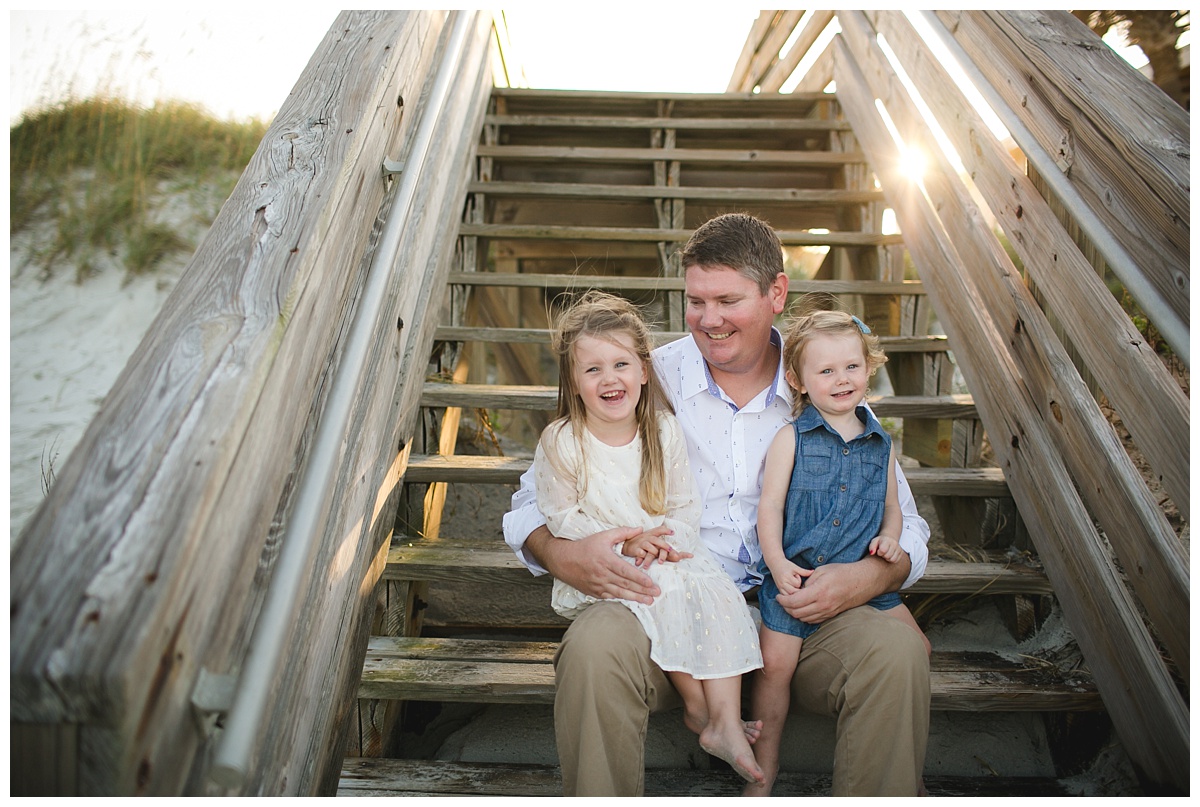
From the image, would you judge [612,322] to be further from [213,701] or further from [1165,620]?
[1165,620]

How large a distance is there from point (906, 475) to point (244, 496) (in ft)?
5.30

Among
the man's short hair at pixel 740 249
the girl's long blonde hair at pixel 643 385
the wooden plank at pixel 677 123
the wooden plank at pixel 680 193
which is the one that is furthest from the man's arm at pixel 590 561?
the wooden plank at pixel 677 123

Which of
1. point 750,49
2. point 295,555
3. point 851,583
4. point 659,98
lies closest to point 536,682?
point 851,583

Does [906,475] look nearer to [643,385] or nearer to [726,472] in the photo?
[726,472]

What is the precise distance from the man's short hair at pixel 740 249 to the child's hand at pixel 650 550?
61 cm

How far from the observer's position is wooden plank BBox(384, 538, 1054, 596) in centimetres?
189

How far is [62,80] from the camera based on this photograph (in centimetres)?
450

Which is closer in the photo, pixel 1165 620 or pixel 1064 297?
pixel 1165 620

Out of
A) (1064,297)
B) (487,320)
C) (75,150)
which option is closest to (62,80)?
(75,150)

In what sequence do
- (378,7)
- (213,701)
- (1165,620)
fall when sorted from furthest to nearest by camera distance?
1. (378,7)
2. (1165,620)
3. (213,701)

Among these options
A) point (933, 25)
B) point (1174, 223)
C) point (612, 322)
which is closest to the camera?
point (1174, 223)

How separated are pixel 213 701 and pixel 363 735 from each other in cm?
84

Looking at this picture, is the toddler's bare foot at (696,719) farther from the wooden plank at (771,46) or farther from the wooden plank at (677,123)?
the wooden plank at (771,46)

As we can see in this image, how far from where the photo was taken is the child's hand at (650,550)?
60.2 inches
